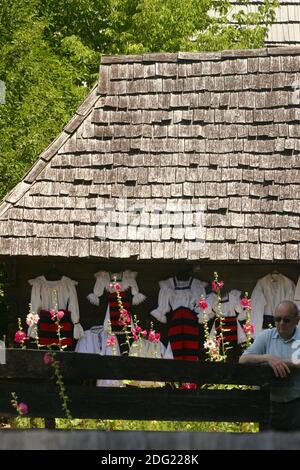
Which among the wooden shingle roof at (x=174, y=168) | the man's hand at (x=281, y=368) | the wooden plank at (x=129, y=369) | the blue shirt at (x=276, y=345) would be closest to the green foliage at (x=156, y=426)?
the blue shirt at (x=276, y=345)

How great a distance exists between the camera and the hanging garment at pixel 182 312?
13.4 m

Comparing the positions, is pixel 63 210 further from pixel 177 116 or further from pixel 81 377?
pixel 81 377

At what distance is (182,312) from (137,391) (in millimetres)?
5893

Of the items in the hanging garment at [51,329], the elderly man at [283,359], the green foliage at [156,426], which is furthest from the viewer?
the hanging garment at [51,329]

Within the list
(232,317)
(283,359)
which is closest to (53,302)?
(232,317)

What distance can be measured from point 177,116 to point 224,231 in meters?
1.57

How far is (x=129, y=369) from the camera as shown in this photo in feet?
24.5

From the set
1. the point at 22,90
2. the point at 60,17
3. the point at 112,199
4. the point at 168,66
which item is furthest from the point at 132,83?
the point at 60,17

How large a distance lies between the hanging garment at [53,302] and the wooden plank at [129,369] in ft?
20.2

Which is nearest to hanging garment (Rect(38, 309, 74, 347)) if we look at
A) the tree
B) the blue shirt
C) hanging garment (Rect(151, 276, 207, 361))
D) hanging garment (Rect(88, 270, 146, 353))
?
hanging garment (Rect(88, 270, 146, 353))

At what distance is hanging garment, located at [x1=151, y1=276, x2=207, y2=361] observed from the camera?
13383 mm

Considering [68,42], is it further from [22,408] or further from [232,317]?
[22,408]

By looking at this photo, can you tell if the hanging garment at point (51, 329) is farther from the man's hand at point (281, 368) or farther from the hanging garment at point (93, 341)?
the man's hand at point (281, 368)

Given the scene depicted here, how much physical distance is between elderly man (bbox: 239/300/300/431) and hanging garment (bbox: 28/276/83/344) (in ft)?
17.6
